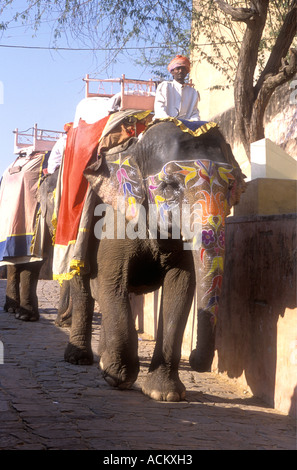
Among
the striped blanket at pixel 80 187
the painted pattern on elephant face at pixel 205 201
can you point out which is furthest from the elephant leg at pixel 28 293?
the painted pattern on elephant face at pixel 205 201

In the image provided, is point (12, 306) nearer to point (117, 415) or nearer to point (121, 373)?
point (121, 373)

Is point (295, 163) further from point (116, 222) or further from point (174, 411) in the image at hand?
point (174, 411)

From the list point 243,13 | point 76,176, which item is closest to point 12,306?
point 76,176

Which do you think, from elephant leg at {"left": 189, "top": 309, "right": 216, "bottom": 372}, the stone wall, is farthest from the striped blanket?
elephant leg at {"left": 189, "top": 309, "right": 216, "bottom": 372}

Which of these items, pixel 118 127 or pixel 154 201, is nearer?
pixel 154 201

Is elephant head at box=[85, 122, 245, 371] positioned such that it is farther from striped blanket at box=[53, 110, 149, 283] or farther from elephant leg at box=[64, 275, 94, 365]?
elephant leg at box=[64, 275, 94, 365]

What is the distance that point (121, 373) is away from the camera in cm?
549

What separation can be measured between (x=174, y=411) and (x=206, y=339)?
1.85ft

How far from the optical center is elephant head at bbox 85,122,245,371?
189 inches

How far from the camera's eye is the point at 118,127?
582 cm

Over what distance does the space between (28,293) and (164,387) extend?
4.75m

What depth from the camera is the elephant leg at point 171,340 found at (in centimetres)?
527

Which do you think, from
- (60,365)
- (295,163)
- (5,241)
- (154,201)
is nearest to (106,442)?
(154,201)

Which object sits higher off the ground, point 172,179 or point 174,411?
point 172,179
